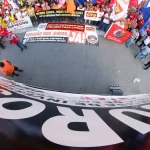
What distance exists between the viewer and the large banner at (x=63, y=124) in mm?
5629

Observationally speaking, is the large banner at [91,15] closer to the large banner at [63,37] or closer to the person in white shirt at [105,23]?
the person in white shirt at [105,23]

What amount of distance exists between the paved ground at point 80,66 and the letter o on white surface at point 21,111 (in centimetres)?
446

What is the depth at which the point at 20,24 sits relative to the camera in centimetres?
1255

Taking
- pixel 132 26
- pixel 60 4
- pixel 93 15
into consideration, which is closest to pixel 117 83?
pixel 132 26

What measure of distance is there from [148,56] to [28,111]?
7595 millimetres

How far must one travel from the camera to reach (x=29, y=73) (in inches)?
460

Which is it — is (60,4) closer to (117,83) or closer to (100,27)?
(100,27)

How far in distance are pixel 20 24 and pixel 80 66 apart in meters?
4.08

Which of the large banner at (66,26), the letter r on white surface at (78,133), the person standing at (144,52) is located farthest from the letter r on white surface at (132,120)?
the large banner at (66,26)

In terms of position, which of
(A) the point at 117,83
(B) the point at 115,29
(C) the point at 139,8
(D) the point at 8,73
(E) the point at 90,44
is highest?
(C) the point at 139,8

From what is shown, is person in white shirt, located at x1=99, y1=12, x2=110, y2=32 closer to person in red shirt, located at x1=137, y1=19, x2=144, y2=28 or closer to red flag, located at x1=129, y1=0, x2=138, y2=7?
red flag, located at x1=129, y1=0, x2=138, y2=7

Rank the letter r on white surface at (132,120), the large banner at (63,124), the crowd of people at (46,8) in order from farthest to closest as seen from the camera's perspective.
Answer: the crowd of people at (46,8) → the letter r on white surface at (132,120) → the large banner at (63,124)

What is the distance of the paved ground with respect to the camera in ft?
37.5

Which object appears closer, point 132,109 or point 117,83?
point 132,109
